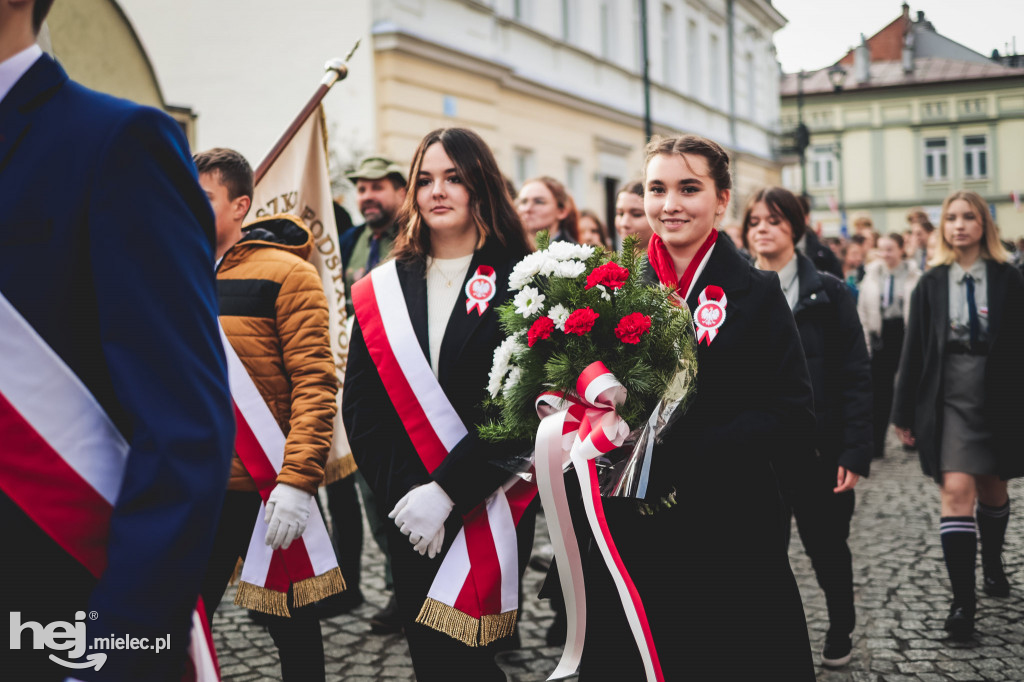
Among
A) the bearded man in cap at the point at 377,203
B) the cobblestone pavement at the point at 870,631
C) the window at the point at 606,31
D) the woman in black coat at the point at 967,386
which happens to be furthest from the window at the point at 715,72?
the woman in black coat at the point at 967,386

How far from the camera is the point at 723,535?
8.32ft

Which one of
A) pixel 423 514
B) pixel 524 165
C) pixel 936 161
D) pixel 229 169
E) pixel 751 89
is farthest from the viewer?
pixel 936 161

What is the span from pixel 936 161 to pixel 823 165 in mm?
5362

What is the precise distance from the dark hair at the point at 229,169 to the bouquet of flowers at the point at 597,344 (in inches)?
45.2

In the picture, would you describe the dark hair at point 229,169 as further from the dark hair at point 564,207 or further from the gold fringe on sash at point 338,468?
the dark hair at point 564,207

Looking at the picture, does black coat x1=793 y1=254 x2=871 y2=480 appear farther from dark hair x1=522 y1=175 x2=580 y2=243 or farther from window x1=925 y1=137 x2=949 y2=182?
window x1=925 y1=137 x2=949 y2=182

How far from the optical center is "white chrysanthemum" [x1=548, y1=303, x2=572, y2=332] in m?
2.42

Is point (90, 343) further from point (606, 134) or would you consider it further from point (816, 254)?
point (606, 134)

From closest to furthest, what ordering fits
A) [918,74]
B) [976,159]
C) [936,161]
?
[976,159], [936,161], [918,74]

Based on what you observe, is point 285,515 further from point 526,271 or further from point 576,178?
point 576,178

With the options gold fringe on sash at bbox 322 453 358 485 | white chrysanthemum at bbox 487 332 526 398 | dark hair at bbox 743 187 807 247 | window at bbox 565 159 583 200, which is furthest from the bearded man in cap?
A: window at bbox 565 159 583 200

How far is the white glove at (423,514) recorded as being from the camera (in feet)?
8.79

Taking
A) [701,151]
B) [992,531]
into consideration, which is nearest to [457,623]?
[701,151]

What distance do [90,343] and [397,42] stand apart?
12.4m
